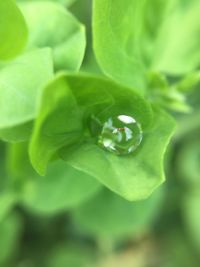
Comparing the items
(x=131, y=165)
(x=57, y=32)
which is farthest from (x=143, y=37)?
(x=131, y=165)

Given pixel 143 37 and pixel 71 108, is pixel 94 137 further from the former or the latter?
pixel 143 37

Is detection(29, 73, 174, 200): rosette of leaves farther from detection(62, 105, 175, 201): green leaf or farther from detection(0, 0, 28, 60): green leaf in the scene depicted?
detection(0, 0, 28, 60): green leaf

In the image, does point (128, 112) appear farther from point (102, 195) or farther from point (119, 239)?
point (119, 239)

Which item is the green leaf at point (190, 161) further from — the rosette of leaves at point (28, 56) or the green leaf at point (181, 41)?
the rosette of leaves at point (28, 56)

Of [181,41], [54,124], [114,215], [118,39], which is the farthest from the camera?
[114,215]

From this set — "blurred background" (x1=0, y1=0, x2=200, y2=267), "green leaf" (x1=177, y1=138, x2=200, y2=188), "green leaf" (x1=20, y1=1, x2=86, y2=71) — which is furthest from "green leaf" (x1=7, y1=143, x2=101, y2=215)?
"green leaf" (x1=177, y1=138, x2=200, y2=188)
